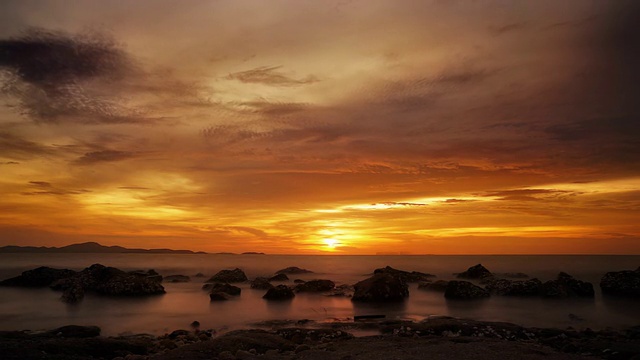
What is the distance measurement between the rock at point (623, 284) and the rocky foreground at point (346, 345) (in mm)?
26023

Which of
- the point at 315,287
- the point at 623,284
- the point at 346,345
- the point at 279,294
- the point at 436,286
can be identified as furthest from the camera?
the point at 436,286

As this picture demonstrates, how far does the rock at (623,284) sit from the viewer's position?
146 ft

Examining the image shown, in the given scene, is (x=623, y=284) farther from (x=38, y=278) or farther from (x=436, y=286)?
(x=38, y=278)

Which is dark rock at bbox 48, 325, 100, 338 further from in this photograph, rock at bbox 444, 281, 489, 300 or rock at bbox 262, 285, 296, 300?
rock at bbox 444, 281, 489, 300

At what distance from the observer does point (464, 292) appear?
43.2 metres

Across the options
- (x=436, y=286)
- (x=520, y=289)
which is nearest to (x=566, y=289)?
(x=520, y=289)

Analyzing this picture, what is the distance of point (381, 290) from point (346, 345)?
73.8 feet

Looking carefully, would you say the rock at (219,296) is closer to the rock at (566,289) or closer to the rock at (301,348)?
the rock at (301,348)

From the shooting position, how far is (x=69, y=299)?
40.4 m

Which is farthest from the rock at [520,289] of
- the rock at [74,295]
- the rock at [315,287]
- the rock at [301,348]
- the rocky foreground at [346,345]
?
the rock at [74,295]

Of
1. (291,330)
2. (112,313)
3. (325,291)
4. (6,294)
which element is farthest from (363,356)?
(6,294)

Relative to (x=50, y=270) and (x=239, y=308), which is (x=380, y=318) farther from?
(x=50, y=270)

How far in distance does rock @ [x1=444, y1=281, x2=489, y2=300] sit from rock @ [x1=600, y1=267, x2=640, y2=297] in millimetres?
15700

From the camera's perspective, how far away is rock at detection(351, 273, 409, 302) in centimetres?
4047
